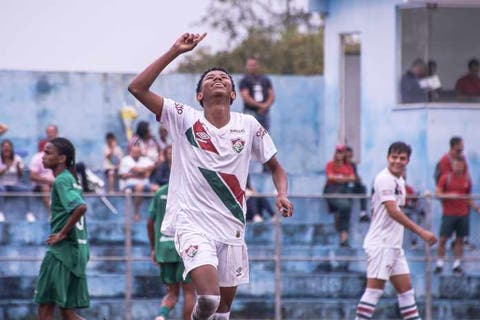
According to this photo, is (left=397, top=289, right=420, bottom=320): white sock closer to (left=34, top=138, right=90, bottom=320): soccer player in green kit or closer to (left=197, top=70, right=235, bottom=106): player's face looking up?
(left=34, top=138, right=90, bottom=320): soccer player in green kit

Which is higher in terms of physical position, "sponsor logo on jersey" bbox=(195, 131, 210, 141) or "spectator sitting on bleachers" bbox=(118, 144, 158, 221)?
"sponsor logo on jersey" bbox=(195, 131, 210, 141)

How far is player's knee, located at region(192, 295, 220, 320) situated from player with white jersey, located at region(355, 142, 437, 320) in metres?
4.40

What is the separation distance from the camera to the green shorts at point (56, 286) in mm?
14344

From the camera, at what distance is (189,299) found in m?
15.9

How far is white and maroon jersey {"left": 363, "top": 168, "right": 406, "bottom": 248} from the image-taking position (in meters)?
15.6

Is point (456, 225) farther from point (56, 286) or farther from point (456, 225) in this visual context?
point (56, 286)

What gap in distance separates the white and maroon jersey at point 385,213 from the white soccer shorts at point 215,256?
13.1ft

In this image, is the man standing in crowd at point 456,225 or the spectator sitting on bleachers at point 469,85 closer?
the man standing in crowd at point 456,225

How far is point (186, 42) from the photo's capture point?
11211mm

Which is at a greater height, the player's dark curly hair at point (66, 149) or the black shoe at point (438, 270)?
the player's dark curly hair at point (66, 149)

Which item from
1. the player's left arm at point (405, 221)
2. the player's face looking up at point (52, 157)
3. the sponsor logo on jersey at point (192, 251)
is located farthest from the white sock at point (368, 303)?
the sponsor logo on jersey at point (192, 251)

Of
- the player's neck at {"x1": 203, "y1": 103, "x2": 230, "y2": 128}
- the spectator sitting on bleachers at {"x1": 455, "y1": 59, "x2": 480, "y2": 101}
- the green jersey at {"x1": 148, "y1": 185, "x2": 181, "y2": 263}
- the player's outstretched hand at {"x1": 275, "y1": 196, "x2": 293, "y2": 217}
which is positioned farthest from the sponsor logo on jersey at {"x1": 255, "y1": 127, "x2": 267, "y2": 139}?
the spectator sitting on bleachers at {"x1": 455, "y1": 59, "x2": 480, "y2": 101}

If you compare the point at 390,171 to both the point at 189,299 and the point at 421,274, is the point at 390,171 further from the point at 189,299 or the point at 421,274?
the point at 421,274

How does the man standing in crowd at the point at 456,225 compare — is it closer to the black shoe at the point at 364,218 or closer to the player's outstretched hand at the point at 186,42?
the black shoe at the point at 364,218
